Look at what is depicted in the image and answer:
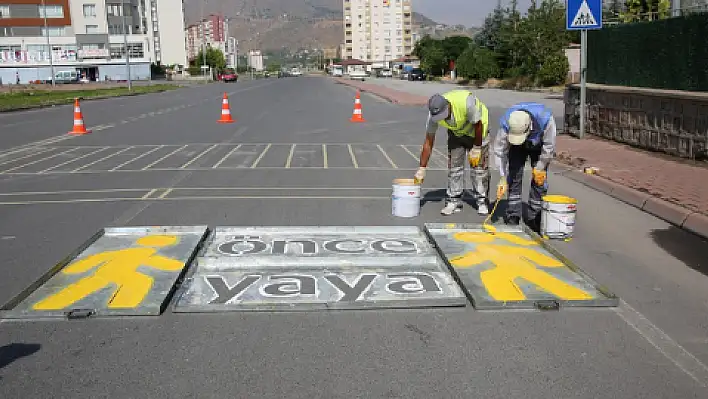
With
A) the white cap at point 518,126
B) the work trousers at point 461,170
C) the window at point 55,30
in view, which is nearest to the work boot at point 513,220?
the work trousers at point 461,170

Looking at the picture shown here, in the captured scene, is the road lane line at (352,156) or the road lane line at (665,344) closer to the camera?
the road lane line at (665,344)

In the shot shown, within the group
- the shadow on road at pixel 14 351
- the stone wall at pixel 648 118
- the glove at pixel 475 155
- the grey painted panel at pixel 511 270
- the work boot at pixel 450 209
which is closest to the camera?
the shadow on road at pixel 14 351

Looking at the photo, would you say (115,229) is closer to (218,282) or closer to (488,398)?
(218,282)

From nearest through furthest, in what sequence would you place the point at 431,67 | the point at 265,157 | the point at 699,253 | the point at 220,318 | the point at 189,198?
1. the point at 220,318
2. the point at 699,253
3. the point at 189,198
4. the point at 265,157
5. the point at 431,67

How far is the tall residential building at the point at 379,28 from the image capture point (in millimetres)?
188625

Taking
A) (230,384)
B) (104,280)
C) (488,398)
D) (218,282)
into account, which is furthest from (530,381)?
(104,280)

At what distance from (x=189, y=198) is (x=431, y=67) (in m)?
89.1

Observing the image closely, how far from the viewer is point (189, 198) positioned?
32.5 ft

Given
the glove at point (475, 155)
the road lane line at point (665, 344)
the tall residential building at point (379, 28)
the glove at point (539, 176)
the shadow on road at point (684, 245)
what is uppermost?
the tall residential building at point (379, 28)

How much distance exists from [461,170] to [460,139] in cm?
42

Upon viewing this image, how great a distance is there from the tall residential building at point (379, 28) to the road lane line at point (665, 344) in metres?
189

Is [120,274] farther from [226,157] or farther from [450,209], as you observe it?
[226,157]

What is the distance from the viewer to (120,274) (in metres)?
6.14

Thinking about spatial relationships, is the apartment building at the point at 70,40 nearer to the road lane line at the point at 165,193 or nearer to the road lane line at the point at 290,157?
the road lane line at the point at 290,157
